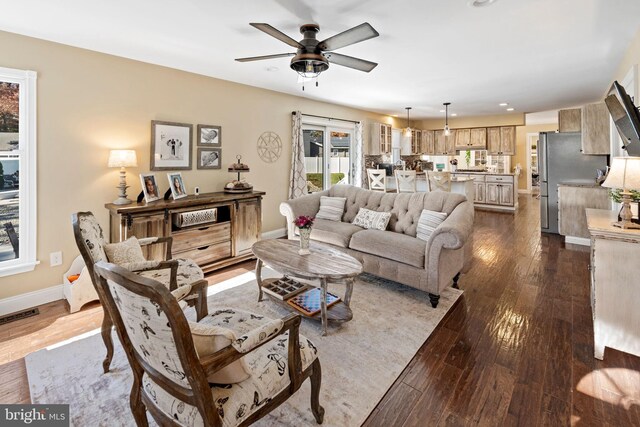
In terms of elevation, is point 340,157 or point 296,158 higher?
point 340,157

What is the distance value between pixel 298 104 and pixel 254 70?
1.74 meters

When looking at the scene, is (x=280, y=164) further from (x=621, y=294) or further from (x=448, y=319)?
(x=621, y=294)

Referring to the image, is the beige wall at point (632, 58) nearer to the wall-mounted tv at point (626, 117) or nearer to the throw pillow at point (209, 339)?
the wall-mounted tv at point (626, 117)

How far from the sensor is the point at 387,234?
11.5 feet

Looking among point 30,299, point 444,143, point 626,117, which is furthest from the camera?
point 444,143

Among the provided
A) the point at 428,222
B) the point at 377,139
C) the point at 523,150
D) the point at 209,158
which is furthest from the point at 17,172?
the point at 523,150

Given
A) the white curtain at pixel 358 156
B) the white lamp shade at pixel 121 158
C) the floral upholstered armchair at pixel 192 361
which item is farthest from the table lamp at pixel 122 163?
the white curtain at pixel 358 156

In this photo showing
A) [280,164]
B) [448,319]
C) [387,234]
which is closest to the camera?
[448,319]

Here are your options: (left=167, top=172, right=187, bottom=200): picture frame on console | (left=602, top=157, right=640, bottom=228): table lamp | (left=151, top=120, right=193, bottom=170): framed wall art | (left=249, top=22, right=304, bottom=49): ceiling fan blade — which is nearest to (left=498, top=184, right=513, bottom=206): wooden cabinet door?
(left=602, top=157, right=640, bottom=228): table lamp

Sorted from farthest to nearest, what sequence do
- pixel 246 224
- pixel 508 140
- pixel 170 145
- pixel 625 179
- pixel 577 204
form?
1. pixel 508 140
2. pixel 577 204
3. pixel 246 224
4. pixel 170 145
5. pixel 625 179

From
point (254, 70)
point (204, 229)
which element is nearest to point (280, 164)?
point (254, 70)

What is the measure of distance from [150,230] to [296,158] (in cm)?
300

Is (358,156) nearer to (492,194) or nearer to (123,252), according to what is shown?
(492,194)

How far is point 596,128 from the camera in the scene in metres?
4.33
